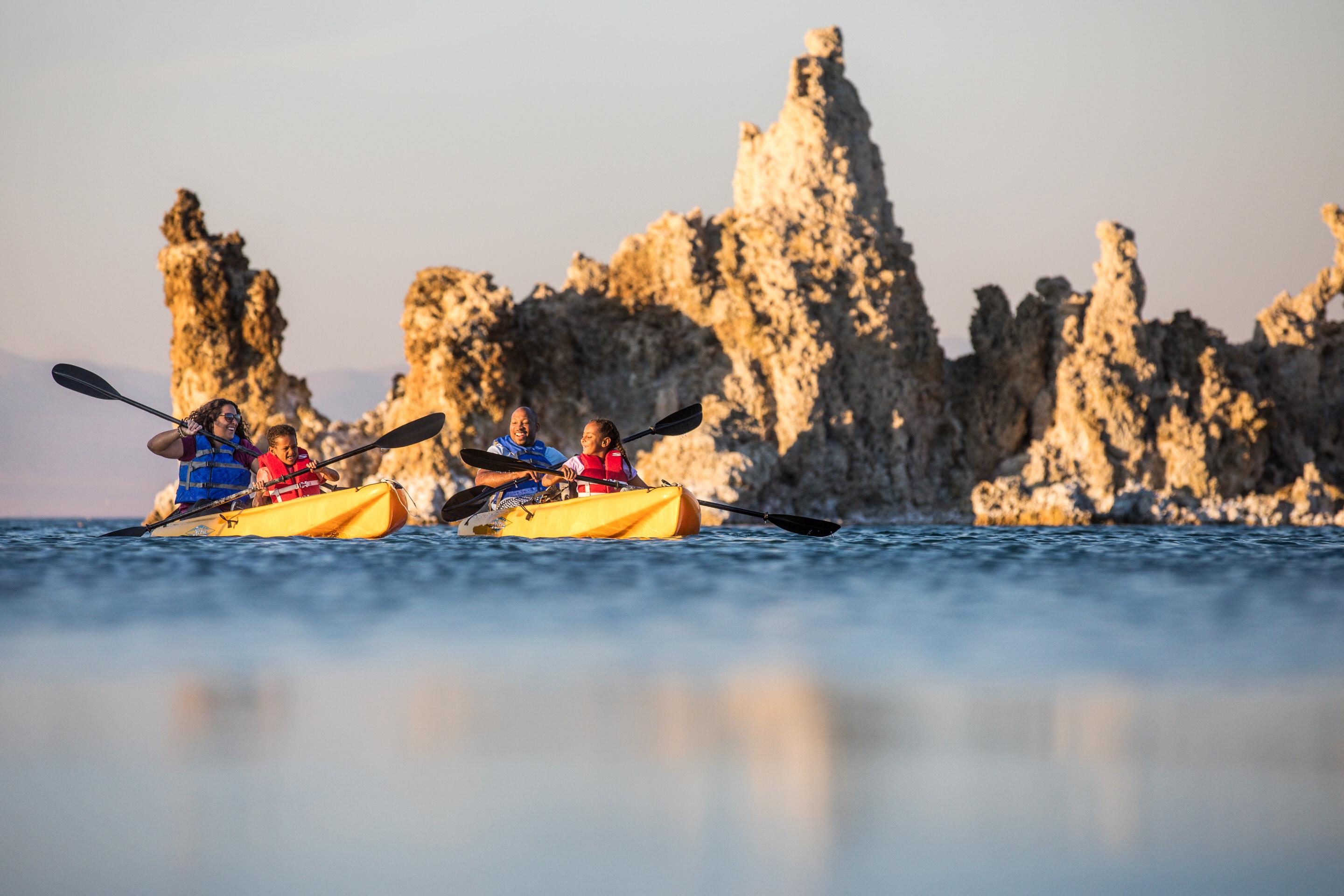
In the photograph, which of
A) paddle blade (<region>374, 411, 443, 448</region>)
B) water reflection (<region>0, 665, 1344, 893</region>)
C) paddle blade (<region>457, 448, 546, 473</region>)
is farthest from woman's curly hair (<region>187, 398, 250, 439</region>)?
water reflection (<region>0, 665, 1344, 893</region>)

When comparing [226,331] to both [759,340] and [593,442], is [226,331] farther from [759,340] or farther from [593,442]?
[593,442]

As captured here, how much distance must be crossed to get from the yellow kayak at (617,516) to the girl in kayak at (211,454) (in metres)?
3.18

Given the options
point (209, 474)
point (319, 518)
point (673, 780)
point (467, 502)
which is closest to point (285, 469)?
point (319, 518)

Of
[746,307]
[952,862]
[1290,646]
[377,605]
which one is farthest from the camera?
[746,307]

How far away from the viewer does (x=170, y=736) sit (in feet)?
15.8

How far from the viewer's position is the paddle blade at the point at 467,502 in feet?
48.6

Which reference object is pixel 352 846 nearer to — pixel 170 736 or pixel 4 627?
pixel 170 736

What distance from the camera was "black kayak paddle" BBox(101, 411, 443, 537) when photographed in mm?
13602

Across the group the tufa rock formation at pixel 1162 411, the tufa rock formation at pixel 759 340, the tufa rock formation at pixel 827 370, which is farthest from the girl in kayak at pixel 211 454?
the tufa rock formation at pixel 1162 411

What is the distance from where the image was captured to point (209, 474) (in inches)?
557

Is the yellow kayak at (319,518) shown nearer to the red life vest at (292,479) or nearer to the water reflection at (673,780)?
the red life vest at (292,479)

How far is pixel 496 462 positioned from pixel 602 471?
3.87ft

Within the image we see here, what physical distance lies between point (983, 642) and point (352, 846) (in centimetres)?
428

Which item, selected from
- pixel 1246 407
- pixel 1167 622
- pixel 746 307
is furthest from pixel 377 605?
pixel 1246 407
